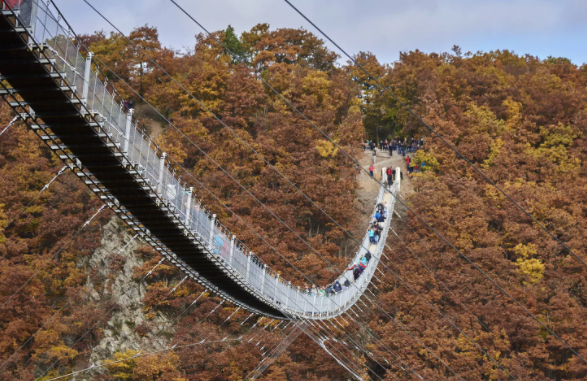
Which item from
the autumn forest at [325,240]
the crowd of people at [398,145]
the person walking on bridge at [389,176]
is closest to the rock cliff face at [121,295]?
the autumn forest at [325,240]

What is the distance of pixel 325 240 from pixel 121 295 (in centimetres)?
891

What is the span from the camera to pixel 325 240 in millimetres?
30312

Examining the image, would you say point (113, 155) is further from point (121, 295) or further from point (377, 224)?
point (377, 224)

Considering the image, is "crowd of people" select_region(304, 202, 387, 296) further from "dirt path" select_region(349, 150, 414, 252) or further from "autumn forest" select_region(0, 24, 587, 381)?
"dirt path" select_region(349, 150, 414, 252)

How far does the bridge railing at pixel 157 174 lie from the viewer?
1093 cm

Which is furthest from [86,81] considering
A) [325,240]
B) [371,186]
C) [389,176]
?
[371,186]

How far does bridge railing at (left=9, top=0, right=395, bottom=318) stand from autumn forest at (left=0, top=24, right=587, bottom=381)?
2714 millimetres

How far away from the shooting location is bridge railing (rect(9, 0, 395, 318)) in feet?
35.9

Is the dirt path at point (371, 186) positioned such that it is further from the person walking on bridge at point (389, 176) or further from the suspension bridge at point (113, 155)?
the suspension bridge at point (113, 155)

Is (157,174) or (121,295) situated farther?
(121,295)

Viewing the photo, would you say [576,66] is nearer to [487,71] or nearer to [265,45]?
[487,71]

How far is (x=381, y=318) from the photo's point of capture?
2608 cm

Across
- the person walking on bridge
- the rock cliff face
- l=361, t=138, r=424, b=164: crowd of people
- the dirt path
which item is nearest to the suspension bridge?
the rock cliff face

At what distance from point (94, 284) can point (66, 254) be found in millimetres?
1891
